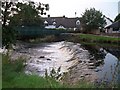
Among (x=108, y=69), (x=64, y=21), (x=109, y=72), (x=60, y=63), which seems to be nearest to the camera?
(x=109, y=72)

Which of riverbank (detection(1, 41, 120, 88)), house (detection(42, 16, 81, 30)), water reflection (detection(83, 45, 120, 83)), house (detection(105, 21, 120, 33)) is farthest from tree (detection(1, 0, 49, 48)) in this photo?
house (detection(42, 16, 81, 30))

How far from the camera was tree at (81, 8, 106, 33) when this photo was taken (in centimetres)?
8056

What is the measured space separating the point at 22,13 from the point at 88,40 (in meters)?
48.2

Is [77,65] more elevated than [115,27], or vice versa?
[115,27]

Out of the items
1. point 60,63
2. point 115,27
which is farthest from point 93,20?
point 60,63

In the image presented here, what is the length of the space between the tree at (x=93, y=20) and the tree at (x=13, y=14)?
215ft

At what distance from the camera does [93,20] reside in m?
80.4

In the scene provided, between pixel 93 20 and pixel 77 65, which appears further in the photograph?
pixel 93 20

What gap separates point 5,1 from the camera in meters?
14.2

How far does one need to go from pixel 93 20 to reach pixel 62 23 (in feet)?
145

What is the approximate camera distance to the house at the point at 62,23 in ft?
397

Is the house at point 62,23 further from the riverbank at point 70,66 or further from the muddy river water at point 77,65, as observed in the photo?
the muddy river water at point 77,65

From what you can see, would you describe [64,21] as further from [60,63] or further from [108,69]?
[108,69]

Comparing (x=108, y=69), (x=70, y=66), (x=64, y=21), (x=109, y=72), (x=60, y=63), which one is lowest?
(x=60, y=63)
